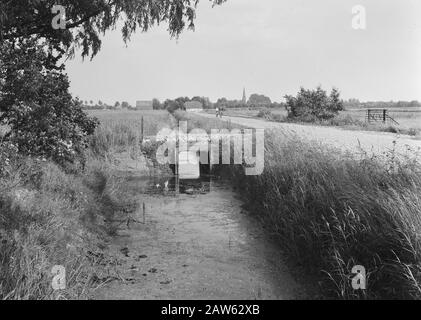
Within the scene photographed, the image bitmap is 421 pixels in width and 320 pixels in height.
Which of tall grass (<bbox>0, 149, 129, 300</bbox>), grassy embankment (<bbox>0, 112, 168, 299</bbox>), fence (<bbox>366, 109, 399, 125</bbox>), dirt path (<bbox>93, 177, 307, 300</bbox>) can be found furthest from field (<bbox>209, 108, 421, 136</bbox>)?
tall grass (<bbox>0, 149, 129, 300</bbox>)

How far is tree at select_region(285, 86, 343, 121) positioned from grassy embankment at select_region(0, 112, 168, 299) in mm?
30609

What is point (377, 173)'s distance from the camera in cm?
677

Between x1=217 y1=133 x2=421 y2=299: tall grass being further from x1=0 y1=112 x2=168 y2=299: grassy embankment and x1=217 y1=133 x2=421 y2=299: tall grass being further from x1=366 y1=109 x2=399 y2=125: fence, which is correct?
x1=366 y1=109 x2=399 y2=125: fence

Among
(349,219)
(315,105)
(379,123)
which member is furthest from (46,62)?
(315,105)

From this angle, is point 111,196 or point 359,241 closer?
point 359,241

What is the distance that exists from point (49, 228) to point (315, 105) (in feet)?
118

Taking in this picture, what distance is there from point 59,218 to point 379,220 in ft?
15.0

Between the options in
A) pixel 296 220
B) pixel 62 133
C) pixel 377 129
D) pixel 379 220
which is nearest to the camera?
pixel 379 220

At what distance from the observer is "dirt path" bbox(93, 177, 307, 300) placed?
584 cm

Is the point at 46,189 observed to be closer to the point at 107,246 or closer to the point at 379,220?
the point at 107,246
